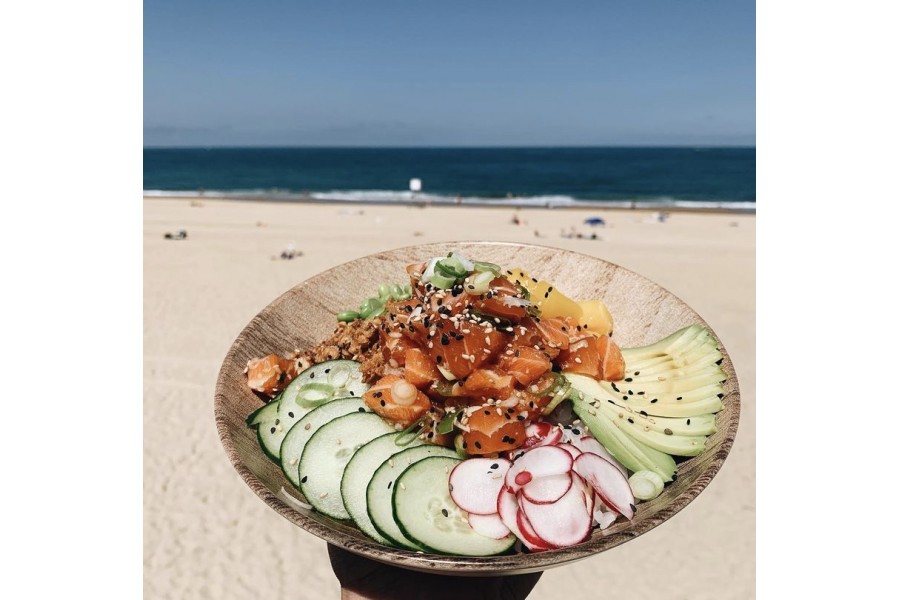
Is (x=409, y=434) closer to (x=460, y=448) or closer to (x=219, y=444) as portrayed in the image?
(x=460, y=448)

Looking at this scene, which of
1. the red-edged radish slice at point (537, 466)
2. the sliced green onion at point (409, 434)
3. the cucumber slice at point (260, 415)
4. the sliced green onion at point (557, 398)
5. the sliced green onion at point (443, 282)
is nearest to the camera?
the red-edged radish slice at point (537, 466)

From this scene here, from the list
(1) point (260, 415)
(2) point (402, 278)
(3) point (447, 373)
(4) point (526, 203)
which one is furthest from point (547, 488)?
(4) point (526, 203)

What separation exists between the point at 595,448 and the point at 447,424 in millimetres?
677

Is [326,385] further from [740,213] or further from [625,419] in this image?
[740,213]

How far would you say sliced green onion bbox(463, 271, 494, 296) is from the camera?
3.03 metres

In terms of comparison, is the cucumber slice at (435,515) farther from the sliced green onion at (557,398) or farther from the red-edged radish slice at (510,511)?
the sliced green onion at (557,398)

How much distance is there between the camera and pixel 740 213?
31.9m

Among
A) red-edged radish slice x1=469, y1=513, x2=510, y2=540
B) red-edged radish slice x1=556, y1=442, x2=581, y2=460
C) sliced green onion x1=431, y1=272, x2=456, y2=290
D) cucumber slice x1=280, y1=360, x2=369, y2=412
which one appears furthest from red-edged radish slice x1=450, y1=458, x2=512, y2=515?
sliced green onion x1=431, y1=272, x2=456, y2=290

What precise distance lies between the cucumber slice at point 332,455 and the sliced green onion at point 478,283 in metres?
0.83

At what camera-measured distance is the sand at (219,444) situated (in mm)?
7016

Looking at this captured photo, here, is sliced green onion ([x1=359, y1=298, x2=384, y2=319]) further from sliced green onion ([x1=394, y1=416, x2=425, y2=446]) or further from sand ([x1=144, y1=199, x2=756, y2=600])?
sand ([x1=144, y1=199, x2=756, y2=600])

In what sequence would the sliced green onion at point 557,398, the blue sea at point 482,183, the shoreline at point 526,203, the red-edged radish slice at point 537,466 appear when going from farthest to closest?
the blue sea at point 482,183
the shoreline at point 526,203
the sliced green onion at point 557,398
the red-edged radish slice at point 537,466

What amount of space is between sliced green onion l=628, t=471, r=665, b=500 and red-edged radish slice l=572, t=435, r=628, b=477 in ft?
0.18

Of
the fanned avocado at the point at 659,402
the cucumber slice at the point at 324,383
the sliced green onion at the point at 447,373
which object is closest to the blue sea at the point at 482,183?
the fanned avocado at the point at 659,402
